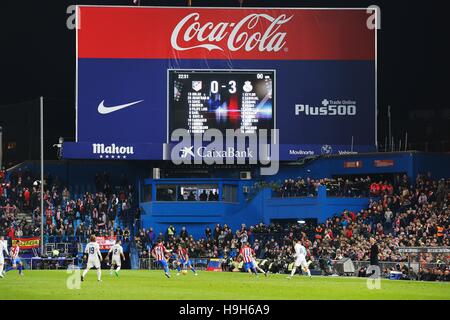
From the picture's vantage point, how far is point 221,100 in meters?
61.3

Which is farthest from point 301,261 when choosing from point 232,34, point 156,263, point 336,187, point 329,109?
point 232,34

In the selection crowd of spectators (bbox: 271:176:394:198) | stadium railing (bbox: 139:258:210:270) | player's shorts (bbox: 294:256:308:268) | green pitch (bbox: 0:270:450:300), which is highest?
crowd of spectators (bbox: 271:176:394:198)

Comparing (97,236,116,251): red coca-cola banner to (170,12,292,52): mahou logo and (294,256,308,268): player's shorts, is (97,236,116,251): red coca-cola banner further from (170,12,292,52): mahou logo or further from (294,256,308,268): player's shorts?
(294,256,308,268): player's shorts

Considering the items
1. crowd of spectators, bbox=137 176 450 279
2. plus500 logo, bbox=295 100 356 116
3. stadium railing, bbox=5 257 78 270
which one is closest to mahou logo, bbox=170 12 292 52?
plus500 logo, bbox=295 100 356 116

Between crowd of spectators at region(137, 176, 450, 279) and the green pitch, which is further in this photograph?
crowd of spectators at region(137, 176, 450, 279)

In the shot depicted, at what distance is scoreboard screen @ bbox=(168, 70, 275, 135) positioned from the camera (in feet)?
201

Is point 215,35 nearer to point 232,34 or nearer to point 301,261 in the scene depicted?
point 232,34

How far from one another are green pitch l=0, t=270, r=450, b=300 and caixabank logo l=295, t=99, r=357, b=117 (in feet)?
64.4

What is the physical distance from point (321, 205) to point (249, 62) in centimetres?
925

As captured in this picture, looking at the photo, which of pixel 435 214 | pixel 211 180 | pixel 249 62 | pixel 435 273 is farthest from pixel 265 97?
pixel 435 273

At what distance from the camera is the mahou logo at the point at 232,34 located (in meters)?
62.8

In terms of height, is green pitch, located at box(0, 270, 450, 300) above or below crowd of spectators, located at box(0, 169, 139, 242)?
below

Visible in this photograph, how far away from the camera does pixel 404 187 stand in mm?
58938

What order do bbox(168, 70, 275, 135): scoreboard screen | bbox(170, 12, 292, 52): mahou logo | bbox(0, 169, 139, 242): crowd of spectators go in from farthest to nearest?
bbox(170, 12, 292, 52): mahou logo, bbox(0, 169, 139, 242): crowd of spectators, bbox(168, 70, 275, 135): scoreboard screen
